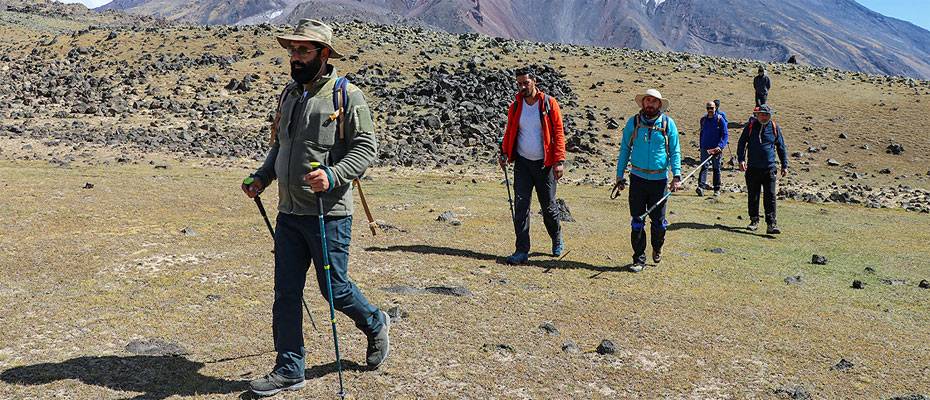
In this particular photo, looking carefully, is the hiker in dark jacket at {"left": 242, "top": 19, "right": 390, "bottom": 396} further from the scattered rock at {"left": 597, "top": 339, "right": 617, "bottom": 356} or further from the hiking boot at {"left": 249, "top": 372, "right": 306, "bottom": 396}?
the scattered rock at {"left": 597, "top": 339, "right": 617, "bottom": 356}

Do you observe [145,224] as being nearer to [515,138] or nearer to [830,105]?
[515,138]

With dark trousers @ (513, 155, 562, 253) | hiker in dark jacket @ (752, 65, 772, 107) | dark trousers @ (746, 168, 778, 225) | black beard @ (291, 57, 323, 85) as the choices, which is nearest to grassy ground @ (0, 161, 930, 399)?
dark trousers @ (513, 155, 562, 253)

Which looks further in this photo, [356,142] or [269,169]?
[269,169]

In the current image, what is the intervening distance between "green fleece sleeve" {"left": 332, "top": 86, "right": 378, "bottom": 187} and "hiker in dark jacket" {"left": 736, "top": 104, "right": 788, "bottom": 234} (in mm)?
10118

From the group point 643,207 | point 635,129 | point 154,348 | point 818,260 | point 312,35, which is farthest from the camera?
point 818,260

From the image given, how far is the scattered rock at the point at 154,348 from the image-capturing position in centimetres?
664

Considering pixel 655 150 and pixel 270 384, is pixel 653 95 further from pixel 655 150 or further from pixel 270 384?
pixel 270 384

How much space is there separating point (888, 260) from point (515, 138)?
665cm

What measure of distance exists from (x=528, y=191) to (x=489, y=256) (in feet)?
4.11

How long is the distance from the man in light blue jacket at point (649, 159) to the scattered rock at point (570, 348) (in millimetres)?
3541

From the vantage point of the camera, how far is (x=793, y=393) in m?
6.45

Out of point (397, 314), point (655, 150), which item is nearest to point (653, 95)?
point (655, 150)

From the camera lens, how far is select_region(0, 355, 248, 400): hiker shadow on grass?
591 cm

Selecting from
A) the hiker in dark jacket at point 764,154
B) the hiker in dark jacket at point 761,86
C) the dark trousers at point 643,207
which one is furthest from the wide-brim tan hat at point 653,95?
the hiker in dark jacket at point 761,86
